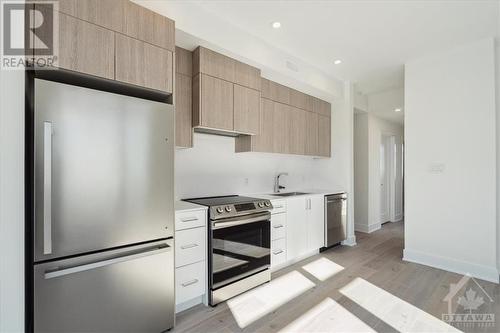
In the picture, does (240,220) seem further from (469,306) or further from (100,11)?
(469,306)

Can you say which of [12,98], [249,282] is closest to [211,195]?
[249,282]

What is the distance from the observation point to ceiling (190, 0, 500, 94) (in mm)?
2375

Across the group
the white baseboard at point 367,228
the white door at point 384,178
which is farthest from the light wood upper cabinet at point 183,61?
the white door at point 384,178

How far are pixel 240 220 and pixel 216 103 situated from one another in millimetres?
1268

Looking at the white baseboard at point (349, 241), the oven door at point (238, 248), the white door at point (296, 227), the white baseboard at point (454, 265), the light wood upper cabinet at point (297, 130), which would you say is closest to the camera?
the oven door at point (238, 248)

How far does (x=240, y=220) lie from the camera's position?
2.55m

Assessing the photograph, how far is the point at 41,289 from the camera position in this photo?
144 cm

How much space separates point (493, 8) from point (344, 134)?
2.25m

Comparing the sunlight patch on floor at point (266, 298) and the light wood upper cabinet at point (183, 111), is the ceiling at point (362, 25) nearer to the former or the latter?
the light wood upper cabinet at point (183, 111)

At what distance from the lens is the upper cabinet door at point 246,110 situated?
290 centimetres

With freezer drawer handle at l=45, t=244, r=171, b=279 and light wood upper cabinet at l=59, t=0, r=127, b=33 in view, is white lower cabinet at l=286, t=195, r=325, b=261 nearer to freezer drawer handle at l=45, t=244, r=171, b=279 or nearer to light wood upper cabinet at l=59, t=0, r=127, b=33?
freezer drawer handle at l=45, t=244, r=171, b=279

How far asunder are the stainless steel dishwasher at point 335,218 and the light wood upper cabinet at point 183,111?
7.73ft

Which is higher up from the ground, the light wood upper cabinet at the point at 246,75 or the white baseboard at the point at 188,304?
the light wood upper cabinet at the point at 246,75

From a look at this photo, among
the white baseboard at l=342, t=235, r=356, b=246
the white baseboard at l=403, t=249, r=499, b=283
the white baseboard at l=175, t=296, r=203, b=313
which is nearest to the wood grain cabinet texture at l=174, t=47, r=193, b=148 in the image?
the white baseboard at l=175, t=296, r=203, b=313
